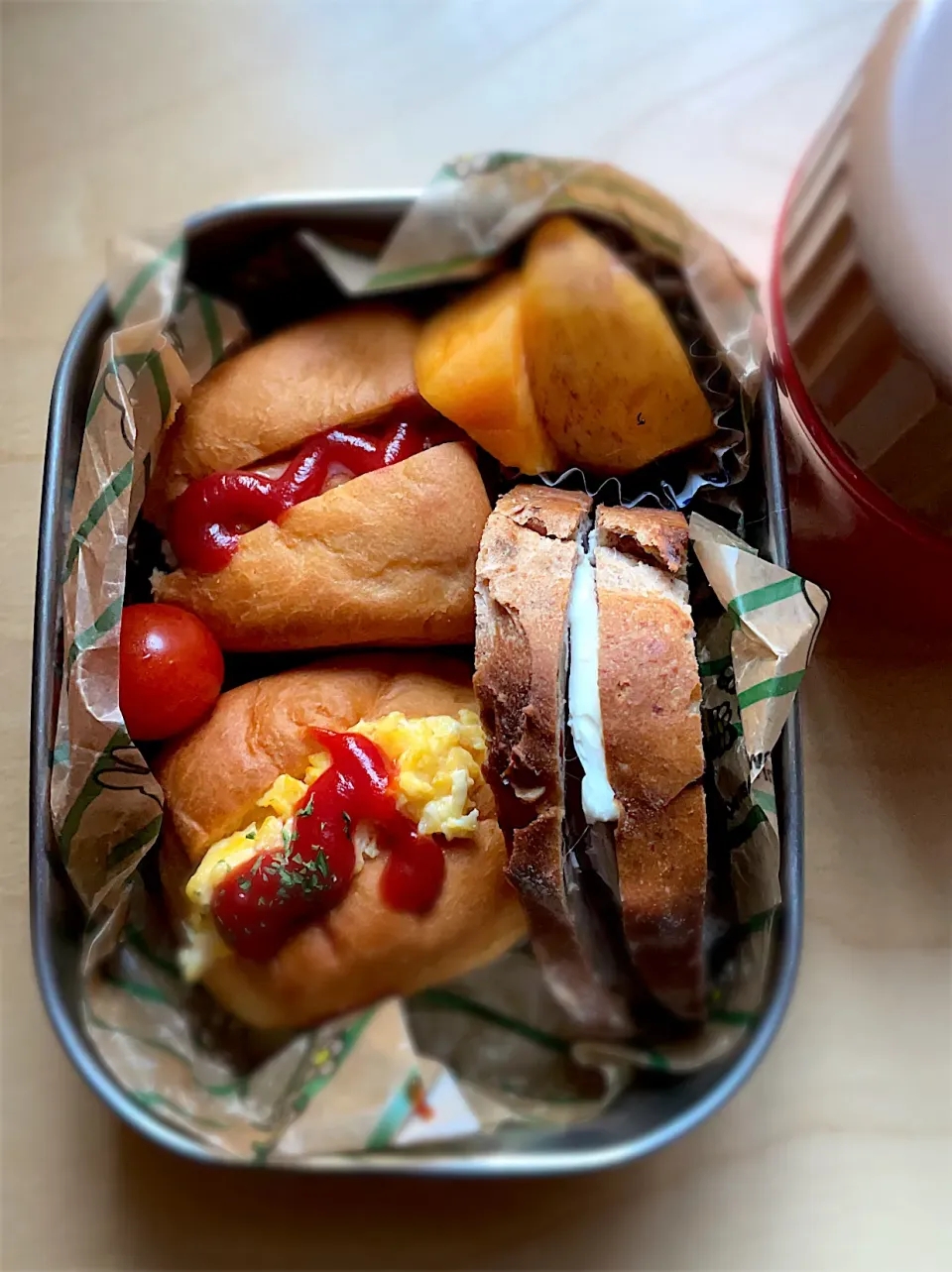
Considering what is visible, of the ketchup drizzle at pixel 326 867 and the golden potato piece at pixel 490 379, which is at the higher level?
the golden potato piece at pixel 490 379

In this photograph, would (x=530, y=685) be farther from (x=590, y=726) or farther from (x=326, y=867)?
(x=326, y=867)

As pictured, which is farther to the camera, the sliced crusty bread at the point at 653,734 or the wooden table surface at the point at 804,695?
the wooden table surface at the point at 804,695

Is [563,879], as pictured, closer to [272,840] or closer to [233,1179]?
[272,840]

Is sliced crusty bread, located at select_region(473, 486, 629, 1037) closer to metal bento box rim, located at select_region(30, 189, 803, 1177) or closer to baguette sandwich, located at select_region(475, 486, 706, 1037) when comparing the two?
baguette sandwich, located at select_region(475, 486, 706, 1037)


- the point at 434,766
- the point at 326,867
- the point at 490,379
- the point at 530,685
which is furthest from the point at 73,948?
the point at 490,379

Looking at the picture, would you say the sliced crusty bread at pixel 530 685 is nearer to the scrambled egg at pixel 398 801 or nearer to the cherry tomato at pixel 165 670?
the scrambled egg at pixel 398 801

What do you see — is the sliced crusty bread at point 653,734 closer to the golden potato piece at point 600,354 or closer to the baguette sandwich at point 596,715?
the baguette sandwich at point 596,715

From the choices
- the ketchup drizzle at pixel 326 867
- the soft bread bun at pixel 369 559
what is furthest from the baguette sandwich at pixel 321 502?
the ketchup drizzle at pixel 326 867
